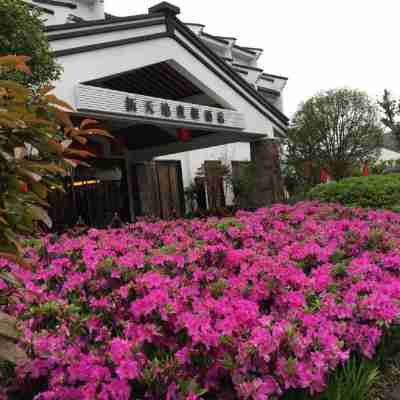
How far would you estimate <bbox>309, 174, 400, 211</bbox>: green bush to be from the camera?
8109 mm

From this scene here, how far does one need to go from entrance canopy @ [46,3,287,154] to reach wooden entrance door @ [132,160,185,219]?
2108 millimetres

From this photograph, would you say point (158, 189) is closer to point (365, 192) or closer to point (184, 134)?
point (184, 134)

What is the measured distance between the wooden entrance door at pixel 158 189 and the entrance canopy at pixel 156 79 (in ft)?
6.91

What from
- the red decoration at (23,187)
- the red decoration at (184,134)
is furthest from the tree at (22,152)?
the red decoration at (184,134)

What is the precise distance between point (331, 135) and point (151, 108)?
9.47 m

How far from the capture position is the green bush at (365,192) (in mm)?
8109

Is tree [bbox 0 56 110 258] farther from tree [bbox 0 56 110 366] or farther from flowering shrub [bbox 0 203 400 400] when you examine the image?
flowering shrub [bbox 0 203 400 400]

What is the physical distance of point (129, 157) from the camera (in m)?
14.6

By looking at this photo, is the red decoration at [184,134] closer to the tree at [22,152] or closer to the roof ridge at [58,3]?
the roof ridge at [58,3]

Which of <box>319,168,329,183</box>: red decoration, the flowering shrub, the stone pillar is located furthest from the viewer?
<box>319,168,329,183</box>: red decoration

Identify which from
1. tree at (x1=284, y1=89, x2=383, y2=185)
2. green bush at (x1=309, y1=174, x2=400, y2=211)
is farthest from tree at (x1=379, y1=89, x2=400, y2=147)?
green bush at (x1=309, y1=174, x2=400, y2=211)

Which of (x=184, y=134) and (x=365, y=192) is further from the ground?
(x=184, y=134)

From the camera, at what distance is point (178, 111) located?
9.54 meters

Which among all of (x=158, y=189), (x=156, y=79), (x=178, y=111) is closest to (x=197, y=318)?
(x=178, y=111)
